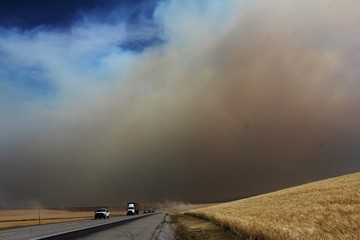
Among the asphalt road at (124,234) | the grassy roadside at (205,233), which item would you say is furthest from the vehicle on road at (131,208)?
the asphalt road at (124,234)

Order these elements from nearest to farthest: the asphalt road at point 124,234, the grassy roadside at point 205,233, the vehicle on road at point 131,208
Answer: the grassy roadside at point 205,233 → the asphalt road at point 124,234 → the vehicle on road at point 131,208

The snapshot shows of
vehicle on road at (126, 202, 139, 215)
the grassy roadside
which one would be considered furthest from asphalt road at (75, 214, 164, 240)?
vehicle on road at (126, 202, 139, 215)

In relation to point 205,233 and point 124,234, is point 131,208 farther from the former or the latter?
point 205,233

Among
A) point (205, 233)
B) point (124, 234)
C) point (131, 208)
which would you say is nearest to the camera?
point (124, 234)

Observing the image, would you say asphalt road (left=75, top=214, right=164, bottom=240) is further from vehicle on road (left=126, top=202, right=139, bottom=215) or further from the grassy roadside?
vehicle on road (left=126, top=202, right=139, bottom=215)

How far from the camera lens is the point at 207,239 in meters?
28.0

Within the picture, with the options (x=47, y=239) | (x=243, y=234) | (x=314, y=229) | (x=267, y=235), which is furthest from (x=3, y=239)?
A: (x=314, y=229)

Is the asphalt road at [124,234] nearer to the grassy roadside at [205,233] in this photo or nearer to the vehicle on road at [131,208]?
the grassy roadside at [205,233]

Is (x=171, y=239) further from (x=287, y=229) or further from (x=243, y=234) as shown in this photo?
(x=287, y=229)

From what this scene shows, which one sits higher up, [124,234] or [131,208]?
[131,208]

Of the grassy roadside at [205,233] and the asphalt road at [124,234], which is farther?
the asphalt road at [124,234]

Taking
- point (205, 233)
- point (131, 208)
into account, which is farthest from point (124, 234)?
point (131, 208)

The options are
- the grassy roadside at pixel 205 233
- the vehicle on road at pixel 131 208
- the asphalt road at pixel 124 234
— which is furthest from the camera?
the vehicle on road at pixel 131 208

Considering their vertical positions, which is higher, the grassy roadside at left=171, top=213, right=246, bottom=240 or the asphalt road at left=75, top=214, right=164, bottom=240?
the asphalt road at left=75, top=214, right=164, bottom=240
